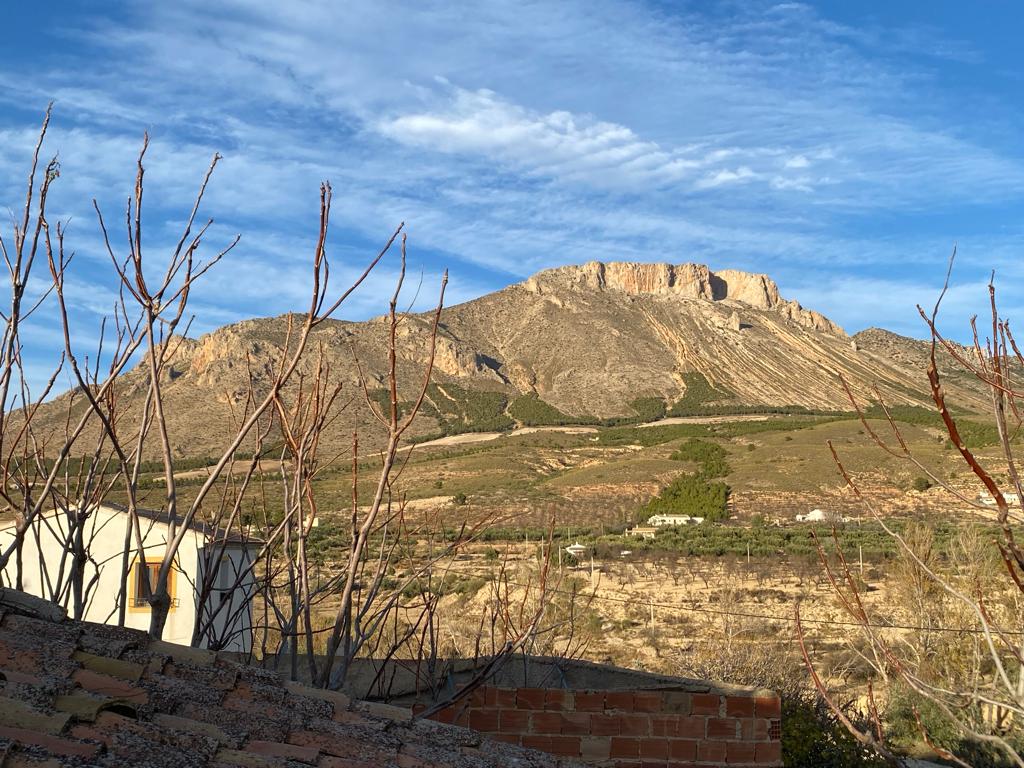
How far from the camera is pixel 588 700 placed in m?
4.84

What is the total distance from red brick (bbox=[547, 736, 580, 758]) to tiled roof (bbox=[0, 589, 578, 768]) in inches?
59.0

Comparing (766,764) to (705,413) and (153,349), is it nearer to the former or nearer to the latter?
(153,349)

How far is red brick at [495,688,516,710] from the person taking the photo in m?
4.99

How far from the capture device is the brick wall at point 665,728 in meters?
4.80

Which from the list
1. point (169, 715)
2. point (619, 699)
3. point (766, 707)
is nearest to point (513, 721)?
point (619, 699)

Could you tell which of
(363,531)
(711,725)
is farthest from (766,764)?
(363,531)

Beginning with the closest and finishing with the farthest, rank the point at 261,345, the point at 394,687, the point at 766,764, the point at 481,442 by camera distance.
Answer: the point at 766,764, the point at 394,687, the point at 481,442, the point at 261,345

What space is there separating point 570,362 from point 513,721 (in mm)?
92798

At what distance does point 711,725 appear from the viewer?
15.8 feet

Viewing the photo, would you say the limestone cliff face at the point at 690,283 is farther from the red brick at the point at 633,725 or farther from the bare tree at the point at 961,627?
the red brick at the point at 633,725

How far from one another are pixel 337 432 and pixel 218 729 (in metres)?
66.9

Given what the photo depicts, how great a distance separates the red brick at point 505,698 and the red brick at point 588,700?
1.15 ft

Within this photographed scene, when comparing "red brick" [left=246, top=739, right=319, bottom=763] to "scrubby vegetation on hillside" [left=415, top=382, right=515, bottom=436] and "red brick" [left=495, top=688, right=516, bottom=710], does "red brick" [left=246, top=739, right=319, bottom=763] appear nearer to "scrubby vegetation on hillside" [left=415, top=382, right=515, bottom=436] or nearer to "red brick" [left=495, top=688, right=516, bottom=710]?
"red brick" [left=495, top=688, right=516, bottom=710]

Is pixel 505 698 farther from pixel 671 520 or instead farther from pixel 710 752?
pixel 671 520
